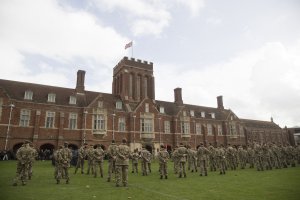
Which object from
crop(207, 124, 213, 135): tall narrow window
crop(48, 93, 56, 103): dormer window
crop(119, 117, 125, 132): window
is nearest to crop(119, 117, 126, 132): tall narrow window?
crop(119, 117, 125, 132): window

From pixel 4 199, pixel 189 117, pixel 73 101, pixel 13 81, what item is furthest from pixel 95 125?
pixel 4 199

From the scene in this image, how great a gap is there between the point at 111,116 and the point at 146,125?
6.54m

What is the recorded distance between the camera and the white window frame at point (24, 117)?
107 feet

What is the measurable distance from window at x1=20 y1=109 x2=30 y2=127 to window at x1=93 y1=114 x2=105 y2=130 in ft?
30.6

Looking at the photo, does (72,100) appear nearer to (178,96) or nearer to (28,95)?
(28,95)

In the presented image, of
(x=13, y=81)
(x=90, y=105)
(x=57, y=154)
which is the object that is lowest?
(x=57, y=154)

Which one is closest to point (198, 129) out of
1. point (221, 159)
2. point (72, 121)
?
point (72, 121)

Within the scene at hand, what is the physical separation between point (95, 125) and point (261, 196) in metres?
30.8

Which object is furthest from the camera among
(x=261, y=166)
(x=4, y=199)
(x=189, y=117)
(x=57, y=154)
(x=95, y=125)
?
(x=189, y=117)

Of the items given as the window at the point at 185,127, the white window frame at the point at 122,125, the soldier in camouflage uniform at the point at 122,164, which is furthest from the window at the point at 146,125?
the soldier in camouflage uniform at the point at 122,164

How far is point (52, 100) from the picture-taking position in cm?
3550

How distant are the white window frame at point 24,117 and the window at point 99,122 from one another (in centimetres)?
929

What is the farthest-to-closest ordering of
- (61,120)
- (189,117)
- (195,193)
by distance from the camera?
1. (189,117)
2. (61,120)
3. (195,193)

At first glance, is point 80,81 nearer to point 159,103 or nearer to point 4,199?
point 159,103
